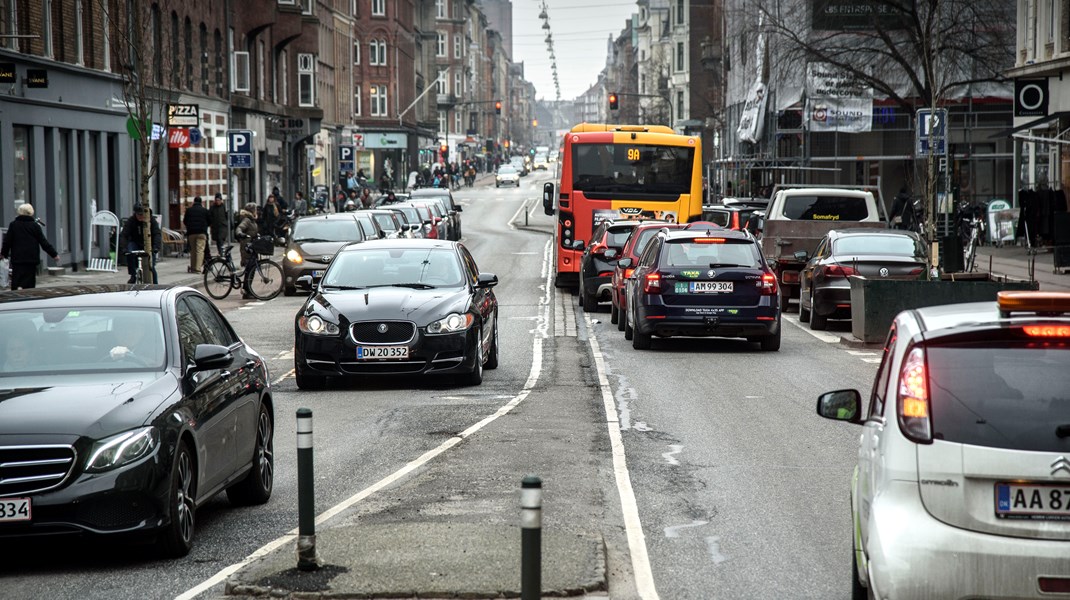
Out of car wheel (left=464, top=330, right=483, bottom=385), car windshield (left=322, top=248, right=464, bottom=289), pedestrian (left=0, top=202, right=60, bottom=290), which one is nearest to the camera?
car wheel (left=464, top=330, right=483, bottom=385)

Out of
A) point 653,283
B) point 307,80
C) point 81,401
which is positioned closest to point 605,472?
point 81,401

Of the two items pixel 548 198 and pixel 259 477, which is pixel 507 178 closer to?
pixel 548 198

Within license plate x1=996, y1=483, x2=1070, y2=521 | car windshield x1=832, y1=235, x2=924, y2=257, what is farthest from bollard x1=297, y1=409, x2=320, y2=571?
car windshield x1=832, y1=235, x2=924, y2=257

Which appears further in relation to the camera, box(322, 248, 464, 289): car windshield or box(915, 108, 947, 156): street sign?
box(915, 108, 947, 156): street sign

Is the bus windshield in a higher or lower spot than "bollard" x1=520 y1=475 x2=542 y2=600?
higher

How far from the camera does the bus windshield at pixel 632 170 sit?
108 ft

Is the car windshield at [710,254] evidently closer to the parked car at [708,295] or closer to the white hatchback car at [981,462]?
the parked car at [708,295]

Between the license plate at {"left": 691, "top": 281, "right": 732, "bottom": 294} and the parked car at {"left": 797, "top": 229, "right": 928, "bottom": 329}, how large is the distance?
3910mm

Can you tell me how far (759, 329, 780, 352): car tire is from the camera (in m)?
20.2

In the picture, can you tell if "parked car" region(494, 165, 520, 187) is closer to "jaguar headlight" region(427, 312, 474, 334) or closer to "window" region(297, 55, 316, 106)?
"window" region(297, 55, 316, 106)

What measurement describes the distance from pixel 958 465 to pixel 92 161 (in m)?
36.7

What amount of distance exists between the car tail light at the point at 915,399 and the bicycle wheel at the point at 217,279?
25.9 metres

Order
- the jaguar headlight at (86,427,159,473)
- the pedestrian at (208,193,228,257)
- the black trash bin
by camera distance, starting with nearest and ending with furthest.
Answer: the jaguar headlight at (86,427,159,473) → the black trash bin → the pedestrian at (208,193,228,257)

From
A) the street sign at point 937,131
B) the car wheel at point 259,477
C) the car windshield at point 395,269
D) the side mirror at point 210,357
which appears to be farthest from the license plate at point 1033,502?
the street sign at point 937,131
